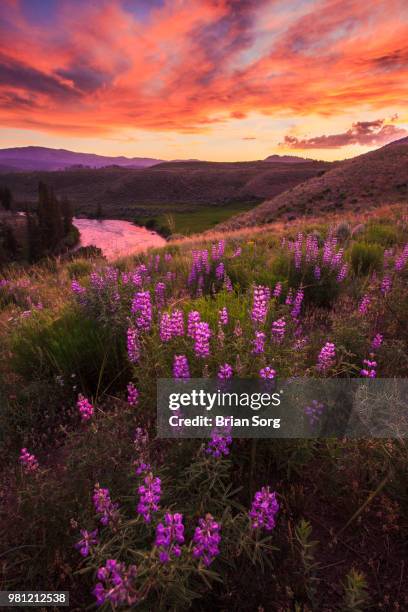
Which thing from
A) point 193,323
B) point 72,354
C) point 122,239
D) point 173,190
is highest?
point 173,190

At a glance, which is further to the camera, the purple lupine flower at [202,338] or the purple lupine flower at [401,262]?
the purple lupine flower at [401,262]

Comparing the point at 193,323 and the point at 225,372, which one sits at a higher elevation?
the point at 193,323

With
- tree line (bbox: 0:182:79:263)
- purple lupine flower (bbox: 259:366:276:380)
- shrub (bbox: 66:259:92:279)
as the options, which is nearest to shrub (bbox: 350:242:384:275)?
purple lupine flower (bbox: 259:366:276:380)

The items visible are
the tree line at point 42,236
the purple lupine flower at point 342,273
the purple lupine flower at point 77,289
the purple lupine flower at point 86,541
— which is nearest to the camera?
the purple lupine flower at point 86,541

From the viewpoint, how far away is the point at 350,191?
140 ft

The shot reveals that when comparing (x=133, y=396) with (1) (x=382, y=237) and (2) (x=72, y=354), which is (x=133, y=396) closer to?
(2) (x=72, y=354)

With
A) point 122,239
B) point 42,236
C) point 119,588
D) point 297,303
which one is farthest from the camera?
point 42,236

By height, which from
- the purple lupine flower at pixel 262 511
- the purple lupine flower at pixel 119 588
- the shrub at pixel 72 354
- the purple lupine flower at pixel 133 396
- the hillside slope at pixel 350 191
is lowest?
the shrub at pixel 72 354

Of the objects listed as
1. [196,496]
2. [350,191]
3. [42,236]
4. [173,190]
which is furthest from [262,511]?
[173,190]

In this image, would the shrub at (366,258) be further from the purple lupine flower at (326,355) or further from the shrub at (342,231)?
the purple lupine flower at (326,355)

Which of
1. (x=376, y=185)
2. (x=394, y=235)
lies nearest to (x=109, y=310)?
(x=394, y=235)

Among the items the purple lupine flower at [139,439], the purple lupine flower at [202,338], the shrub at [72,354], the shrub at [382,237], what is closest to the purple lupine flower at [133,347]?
the purple lupine flower at [202,338]

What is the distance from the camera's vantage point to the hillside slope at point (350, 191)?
38.0 meters

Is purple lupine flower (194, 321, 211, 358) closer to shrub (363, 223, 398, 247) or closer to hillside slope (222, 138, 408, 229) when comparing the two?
shrub (363, 223, 398, 247)
